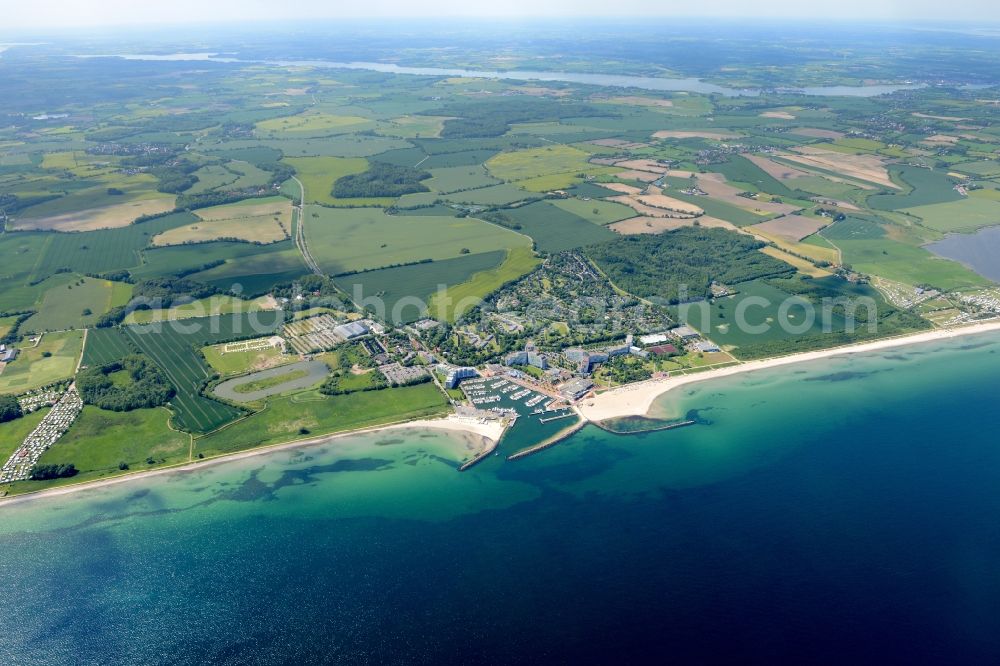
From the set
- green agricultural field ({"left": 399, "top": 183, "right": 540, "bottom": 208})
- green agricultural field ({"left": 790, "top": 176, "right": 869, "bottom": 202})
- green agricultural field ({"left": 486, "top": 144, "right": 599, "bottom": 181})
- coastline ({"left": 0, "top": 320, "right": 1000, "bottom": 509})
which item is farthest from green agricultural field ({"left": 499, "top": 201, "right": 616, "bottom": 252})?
green agricultural field ({"left": 790, "top": 176, "right": 869, "bottom": 202})

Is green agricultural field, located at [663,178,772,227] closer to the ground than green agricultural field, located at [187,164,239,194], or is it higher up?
closer to the ground

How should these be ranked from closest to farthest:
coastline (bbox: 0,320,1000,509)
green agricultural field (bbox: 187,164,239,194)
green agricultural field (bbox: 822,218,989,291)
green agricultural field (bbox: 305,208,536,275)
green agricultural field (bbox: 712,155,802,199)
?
coastline (bbox: 0,320,1000,509), green agricultural field (bbox: 822,218,989,291), green agricultural field (bbox: 305,208,536,275), green agricultural field (bbox: 712,155,802,199), green agricultural field (bbox: 187,164,239,194)

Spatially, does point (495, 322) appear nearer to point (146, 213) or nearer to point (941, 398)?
point (941, 398)

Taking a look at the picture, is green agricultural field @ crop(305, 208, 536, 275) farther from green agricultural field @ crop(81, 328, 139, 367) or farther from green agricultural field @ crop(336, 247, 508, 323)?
green agricultural field @ crop(81, 328, 139, 367)

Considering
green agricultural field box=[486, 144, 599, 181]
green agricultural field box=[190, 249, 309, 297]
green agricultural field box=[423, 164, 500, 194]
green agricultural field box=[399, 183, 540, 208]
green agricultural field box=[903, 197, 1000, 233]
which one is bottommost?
green agricultural field box=[190, 249, 309, 297]

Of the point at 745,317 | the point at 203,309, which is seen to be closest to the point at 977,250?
the point at 745,317

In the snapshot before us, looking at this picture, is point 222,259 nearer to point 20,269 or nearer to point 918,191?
point 20,269

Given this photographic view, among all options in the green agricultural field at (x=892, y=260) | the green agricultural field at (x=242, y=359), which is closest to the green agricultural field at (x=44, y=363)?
the green agricultural field at (x=242, y=359)
